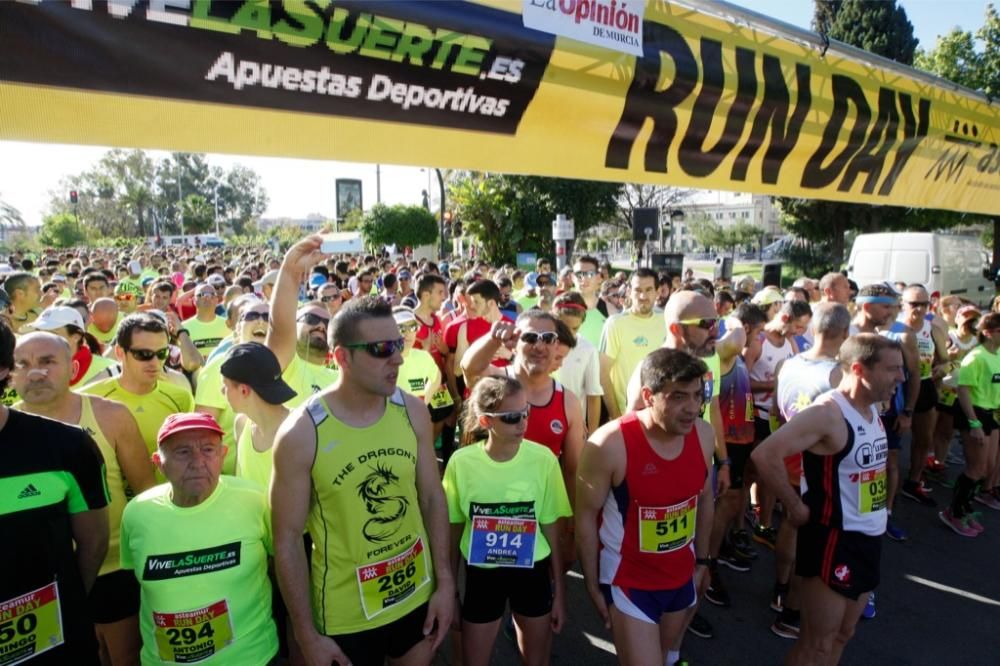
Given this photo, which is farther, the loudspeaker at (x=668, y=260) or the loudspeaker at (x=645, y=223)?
the loudspeaker at (x=668, y=260)

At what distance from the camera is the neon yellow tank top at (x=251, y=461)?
2621 mm

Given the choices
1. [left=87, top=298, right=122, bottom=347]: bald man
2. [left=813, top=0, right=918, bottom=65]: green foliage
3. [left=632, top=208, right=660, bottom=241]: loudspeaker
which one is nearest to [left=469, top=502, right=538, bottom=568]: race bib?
[left=87, top=298, right=122, bottom=347]: bald man

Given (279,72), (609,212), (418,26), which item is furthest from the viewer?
(609,212)

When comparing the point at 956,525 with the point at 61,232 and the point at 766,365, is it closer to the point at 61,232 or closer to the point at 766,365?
the point at 766,365

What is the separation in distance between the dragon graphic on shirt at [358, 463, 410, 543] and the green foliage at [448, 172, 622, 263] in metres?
26.4

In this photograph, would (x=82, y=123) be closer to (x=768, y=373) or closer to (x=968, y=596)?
(x=768, y=373)

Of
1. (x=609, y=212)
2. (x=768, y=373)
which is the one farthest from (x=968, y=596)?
(x=609, y=212)

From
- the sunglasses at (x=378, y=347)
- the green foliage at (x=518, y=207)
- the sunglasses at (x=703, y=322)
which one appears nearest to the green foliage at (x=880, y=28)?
the green foliage at (x=518, y=207)

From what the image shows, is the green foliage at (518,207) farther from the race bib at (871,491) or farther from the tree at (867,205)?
the race bib at (871,491)

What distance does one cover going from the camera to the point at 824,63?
337cm

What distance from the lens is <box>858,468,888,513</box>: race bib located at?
2.79m

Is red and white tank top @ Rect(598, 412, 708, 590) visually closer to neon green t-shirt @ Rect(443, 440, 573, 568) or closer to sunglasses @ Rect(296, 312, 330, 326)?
neon green t-shirt @ Rect(443, 440, 573, 568)

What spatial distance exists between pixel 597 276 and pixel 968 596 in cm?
422

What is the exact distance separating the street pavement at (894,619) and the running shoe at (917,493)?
693 millimetres
